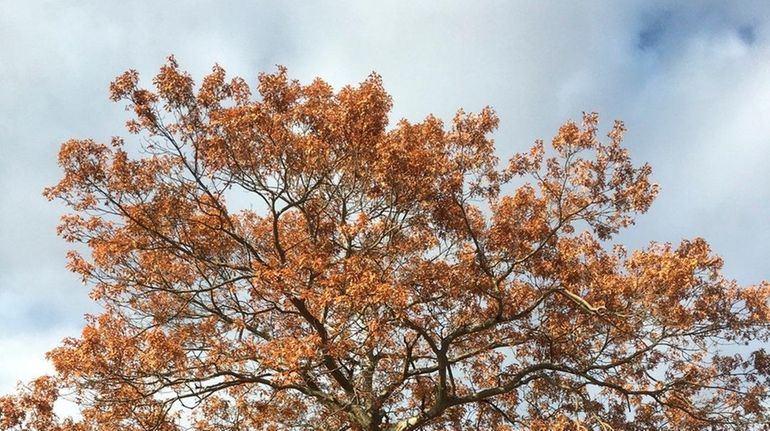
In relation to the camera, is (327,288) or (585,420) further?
(585,420)

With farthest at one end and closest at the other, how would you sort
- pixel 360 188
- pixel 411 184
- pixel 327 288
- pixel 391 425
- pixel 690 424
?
pixel 690 424 < pixel 391 425 < pixel 360 188 < pixel 411 184 < pixel 327 288

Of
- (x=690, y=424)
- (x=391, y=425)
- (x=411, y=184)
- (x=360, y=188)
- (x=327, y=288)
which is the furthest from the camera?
(x=690, y=424)

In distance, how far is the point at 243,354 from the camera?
433 inches

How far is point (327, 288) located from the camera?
960cm

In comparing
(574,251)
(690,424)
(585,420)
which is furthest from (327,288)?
(690,424)

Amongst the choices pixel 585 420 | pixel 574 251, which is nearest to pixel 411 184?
pixel 574 251

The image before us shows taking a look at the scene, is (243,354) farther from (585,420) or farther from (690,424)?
(690,424)

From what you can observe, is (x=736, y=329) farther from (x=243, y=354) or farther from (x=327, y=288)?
(x=243, y=354)

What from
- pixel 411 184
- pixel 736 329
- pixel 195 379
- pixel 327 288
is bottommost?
pixel 195 379

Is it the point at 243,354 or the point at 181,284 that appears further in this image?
the point at 181,284

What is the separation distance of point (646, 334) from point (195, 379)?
7.53m

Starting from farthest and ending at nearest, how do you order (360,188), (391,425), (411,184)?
(391,425), (360,188), (411,184)

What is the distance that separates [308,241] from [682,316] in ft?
21.7

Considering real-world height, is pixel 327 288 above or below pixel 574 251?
below
